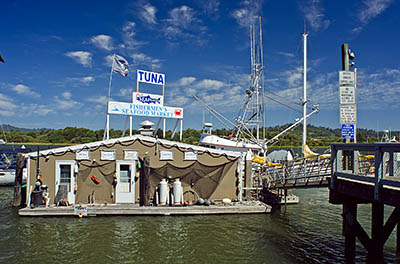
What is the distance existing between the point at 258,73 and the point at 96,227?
21.7m

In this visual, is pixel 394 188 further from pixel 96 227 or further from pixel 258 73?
pixel 258 73

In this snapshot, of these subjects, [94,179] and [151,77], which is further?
[151,77]

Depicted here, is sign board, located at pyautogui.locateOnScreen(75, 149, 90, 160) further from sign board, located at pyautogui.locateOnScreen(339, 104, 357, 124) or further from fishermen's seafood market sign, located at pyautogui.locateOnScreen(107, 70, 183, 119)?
sign board, located at pyautogui.locateOnScreen(339, 104, 357, 124)

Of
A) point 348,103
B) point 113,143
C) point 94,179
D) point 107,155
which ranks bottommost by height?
point 94,179

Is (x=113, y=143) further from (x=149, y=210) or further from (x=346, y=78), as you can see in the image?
(x=346, y=78)

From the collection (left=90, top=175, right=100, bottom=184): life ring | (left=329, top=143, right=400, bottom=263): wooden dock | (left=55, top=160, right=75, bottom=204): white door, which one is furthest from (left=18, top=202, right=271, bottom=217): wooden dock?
(left=329, top=143, right=400, bottom=263): wooden dock

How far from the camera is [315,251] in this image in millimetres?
10789

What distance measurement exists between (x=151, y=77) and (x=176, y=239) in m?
11.0

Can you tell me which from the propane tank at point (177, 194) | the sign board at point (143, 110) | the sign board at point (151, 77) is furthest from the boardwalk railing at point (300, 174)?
the sign board at point (151, 77)

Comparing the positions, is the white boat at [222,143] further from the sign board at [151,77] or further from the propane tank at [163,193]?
the propane tank at [163,193]

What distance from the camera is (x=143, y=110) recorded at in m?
18.7

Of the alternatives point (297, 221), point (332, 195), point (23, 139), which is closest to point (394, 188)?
point (332, 195)

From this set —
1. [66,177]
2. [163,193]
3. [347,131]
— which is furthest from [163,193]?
[347,131]

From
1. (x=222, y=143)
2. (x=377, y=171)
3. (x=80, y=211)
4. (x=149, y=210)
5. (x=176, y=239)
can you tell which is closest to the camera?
(x=377, y=171)
